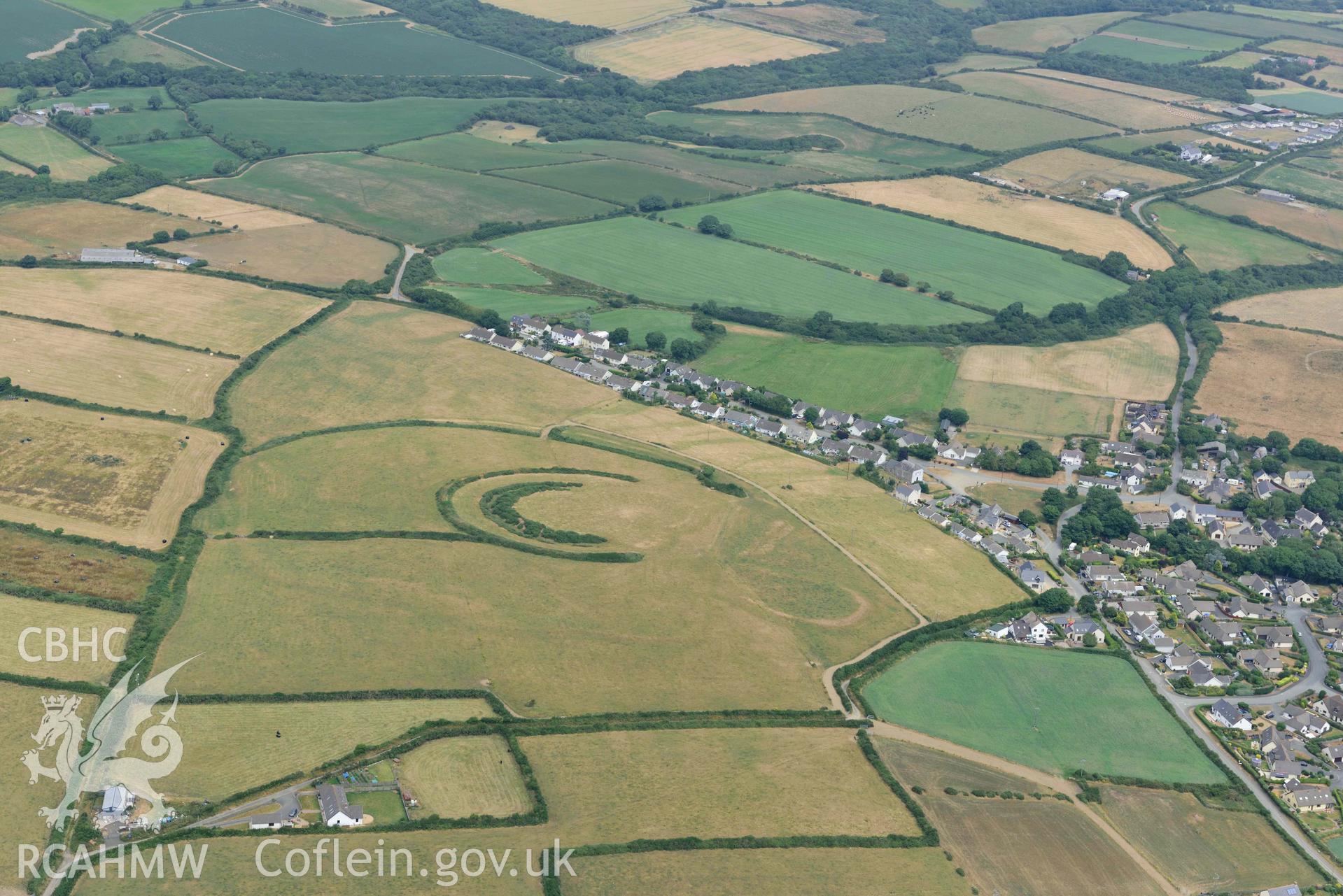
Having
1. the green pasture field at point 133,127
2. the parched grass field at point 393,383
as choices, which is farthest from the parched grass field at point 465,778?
the green pasture field at point 133,127

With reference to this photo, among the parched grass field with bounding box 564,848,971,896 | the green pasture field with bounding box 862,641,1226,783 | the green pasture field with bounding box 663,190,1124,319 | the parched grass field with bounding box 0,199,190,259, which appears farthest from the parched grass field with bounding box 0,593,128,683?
the green pasture field with bounding box 663,190,1124,319

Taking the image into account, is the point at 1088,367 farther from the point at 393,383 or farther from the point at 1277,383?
the point at 393,383

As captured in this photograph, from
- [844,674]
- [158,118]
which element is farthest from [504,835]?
[158,118]

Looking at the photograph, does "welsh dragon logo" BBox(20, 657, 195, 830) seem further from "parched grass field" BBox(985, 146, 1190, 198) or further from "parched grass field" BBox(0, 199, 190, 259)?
"parched grass field" BBox(985, 146, 1190, 198)

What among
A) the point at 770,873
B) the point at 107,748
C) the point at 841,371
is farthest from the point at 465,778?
the point at 841,371

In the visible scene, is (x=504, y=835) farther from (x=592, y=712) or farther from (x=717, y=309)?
(x=717, y=309)
